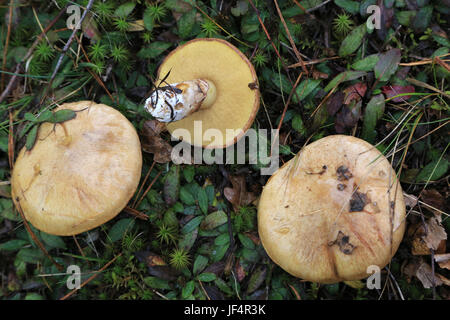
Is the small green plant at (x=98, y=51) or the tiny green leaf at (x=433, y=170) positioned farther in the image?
the small green plant at (x=98, y=51)

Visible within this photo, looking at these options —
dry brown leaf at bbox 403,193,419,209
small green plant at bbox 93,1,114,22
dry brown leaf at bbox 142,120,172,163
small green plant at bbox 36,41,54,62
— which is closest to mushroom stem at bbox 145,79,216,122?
dry brown leaf at bbox 142,120,172,163

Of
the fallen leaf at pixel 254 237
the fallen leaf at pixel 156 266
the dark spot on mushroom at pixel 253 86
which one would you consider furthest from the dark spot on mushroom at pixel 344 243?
the fallen leaf at pixel 156 266

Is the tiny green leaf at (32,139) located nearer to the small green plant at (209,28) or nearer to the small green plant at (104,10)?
the small green plant at (104,10)

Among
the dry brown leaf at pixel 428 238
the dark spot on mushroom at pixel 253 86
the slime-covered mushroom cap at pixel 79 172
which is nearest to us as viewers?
the slime-covered mushroom cap at pixel 79 172

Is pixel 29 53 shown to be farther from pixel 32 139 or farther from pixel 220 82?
pixel 220 82

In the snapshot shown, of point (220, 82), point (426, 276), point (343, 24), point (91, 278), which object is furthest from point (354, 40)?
point (91, 278)

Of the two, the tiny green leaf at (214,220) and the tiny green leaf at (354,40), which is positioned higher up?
the tiny green leaf at (354,40)

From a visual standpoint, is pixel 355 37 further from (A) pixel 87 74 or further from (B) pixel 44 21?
(B) pixel 44 21
